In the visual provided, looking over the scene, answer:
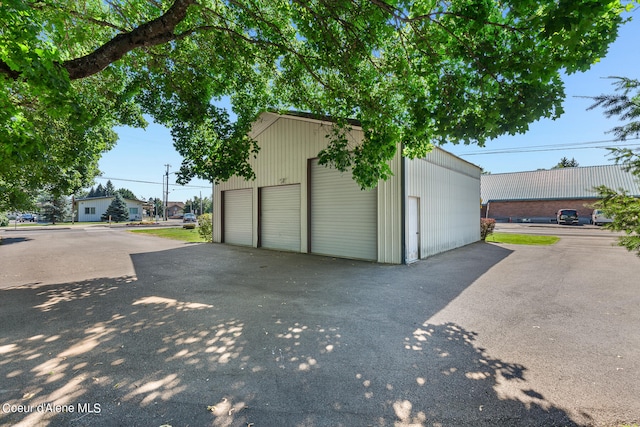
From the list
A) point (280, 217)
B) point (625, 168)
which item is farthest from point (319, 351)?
point (280, 217)

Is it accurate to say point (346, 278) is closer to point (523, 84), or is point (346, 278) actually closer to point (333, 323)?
point (333, 323)

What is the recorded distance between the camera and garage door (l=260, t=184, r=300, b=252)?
464 inches

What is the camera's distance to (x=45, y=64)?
328cm

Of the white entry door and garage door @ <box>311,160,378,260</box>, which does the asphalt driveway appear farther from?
garage door @ <box>311,160,378,260</box>

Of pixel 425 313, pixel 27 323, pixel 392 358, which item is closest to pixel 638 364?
pixel 425 313

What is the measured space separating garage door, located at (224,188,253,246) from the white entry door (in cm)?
788

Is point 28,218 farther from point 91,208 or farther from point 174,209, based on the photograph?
point 174,209

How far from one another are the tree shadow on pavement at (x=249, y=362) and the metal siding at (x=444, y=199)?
15.0ft

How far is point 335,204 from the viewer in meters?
10.5

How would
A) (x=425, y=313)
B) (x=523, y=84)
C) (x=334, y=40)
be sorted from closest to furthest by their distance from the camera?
1. (x=523, y=84)
2. (x=425, y=313)
3. (x=334, y=40)

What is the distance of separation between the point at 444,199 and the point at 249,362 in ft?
36.0

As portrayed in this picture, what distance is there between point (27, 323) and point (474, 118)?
24.5ft

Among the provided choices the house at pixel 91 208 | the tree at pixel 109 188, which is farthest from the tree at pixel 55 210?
the tree at pixel 109 188

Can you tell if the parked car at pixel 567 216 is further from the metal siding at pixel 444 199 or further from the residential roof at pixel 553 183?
the metal siding at pixel 444 199
